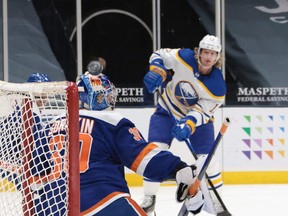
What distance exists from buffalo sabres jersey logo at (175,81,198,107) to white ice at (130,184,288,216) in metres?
0.67

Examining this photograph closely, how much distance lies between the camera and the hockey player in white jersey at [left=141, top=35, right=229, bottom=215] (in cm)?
471

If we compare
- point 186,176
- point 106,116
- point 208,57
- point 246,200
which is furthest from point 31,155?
point 246,200

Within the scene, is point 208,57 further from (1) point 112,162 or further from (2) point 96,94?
(1) point 112,162

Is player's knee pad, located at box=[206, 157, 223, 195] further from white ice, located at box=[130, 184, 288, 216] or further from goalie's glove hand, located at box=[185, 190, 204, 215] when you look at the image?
goalie's glove hand, located at box=[185, 190, 204, 215]

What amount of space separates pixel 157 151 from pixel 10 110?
→ 1.48 ft

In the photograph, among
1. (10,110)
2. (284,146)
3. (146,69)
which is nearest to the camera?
(10,110)

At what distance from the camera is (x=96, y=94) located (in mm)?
2701

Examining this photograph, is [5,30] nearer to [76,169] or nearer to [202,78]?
[202,78]

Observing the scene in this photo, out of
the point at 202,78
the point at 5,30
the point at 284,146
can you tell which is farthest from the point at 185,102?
the point at 5,30

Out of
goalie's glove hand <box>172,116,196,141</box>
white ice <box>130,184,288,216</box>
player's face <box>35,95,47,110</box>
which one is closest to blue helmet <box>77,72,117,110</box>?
player's face <box>35,95,47,110</box>

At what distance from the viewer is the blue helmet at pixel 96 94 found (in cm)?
269

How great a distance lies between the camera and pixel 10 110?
97.8 inches

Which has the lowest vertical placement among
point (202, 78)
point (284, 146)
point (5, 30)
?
point (284, 146)

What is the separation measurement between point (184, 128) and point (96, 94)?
192 cm
